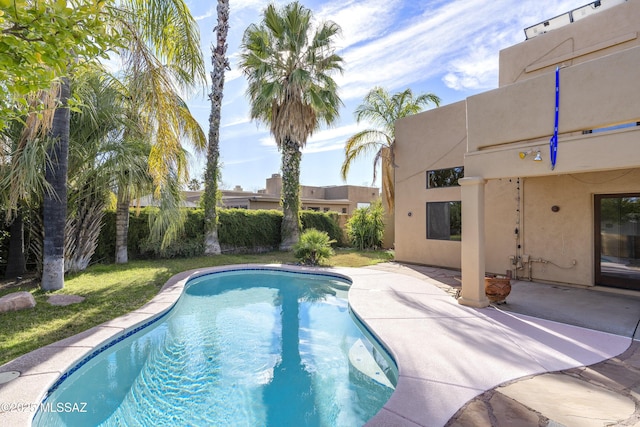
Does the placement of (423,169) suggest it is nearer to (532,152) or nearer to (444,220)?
(444,220)

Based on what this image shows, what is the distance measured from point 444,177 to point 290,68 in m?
9.30

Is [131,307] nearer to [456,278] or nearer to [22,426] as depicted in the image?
[22,426]

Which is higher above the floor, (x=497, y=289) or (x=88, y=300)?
(x=497, y=289)

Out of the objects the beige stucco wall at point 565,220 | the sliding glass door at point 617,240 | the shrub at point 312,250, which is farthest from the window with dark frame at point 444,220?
the shrub at point 312,250

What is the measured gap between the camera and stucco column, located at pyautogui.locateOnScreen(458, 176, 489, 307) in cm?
712

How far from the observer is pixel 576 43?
9.34 m

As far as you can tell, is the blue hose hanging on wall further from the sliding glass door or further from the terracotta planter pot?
the sliding glass door

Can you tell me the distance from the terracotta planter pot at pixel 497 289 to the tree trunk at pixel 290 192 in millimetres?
11388

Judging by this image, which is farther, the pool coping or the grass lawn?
the grass lawn

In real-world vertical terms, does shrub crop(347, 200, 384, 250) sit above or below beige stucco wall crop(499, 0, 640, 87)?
below

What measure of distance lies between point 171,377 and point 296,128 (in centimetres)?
1311

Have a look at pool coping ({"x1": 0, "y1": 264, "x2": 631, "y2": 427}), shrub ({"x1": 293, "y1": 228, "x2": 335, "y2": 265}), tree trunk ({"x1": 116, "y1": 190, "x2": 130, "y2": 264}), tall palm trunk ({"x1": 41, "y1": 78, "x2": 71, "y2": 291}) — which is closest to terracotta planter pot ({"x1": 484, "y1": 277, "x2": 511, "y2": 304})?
pool coping ({"x1": 0, "y1": 264, "x2": 631, "y2": 427})

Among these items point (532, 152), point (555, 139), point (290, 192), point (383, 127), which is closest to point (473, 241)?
point (532, 152)

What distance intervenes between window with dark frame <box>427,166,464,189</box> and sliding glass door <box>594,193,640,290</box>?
4.19 metres
